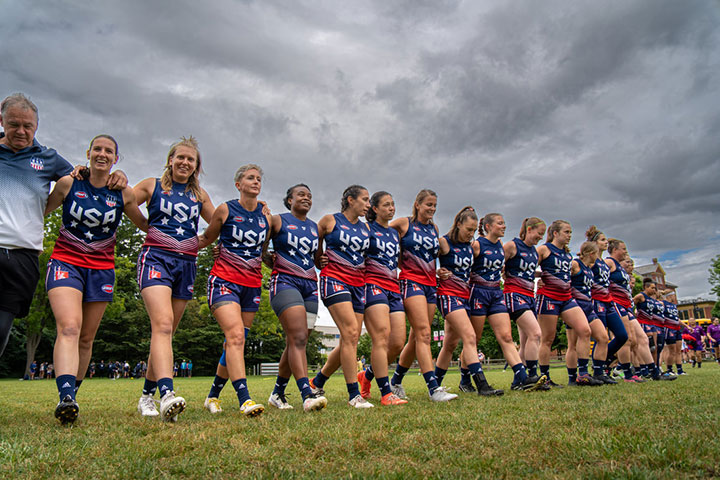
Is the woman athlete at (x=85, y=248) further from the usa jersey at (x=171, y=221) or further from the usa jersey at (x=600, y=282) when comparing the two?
the usa jersey at (x=600, y=282)

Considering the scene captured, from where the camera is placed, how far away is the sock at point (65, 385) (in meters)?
4.36

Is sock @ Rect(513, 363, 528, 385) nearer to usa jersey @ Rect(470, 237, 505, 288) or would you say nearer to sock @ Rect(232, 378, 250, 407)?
usa jersey @ Rect(470, 237, 505, 288)

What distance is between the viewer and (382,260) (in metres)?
6.95

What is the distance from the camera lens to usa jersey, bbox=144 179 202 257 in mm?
5316

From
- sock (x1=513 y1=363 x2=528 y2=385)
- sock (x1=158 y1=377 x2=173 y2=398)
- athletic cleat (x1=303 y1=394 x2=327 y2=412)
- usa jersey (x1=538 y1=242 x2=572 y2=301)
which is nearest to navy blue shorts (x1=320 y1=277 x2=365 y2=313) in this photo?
athletic cleat (x1=303 y1=394 x2=327 y2=412)

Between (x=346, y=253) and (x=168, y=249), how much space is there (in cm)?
230

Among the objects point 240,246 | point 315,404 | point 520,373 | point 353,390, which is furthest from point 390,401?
point 240,246

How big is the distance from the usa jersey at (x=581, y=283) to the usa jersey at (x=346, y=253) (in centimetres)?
503

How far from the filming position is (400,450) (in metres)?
3.14

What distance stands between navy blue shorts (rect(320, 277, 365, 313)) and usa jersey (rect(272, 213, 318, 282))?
7.3 inches

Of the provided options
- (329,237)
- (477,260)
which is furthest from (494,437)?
(477,260)

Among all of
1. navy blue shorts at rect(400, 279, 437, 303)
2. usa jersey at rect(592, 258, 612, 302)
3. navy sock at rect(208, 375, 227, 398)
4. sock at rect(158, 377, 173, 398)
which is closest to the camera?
sock at rect(158, 377, 173, 398)

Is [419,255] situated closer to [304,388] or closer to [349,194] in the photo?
[349,194]

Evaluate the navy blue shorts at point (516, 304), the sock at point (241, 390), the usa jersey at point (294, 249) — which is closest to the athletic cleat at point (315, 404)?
the sock at point (241, 390)
